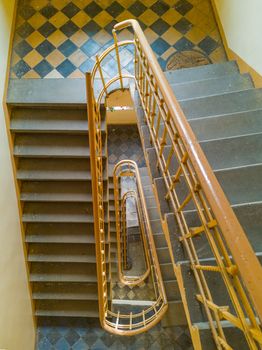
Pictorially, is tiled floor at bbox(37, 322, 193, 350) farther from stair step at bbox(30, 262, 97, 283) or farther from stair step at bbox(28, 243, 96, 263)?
stair step at bbox(28, 243, 96, 263)

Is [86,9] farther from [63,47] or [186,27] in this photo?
[186,27]

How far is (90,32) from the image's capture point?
384 centimetres

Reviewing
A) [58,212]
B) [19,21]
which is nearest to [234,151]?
[58,212]

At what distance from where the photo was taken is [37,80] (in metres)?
3.37

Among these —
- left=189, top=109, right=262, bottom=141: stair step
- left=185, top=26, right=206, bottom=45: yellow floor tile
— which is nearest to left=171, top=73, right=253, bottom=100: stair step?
left=189, top=109, right=262, bottom=141: stair step

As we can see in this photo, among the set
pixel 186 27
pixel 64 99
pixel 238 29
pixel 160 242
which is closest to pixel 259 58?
pixel 238 29

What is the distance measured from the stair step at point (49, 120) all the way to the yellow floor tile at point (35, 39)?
113 centimetres

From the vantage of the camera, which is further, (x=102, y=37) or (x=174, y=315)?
(x=102, y=37)

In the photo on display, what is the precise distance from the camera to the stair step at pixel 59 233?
339 cm

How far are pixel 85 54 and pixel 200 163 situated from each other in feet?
10.5

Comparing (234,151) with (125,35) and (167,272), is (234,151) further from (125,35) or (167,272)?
(125,35)

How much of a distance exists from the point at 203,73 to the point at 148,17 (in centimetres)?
145

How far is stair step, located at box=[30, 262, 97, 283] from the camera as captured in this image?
3506 mm

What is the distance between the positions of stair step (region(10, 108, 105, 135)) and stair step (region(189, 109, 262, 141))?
4.08 ft
